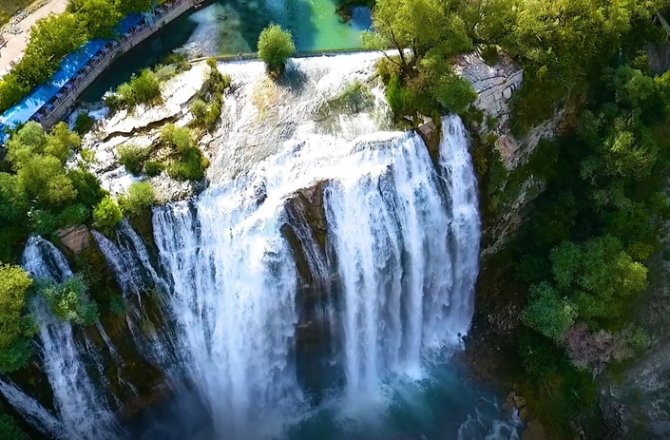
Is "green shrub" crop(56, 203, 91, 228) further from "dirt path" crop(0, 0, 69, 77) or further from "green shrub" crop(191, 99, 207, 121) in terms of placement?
"dirt path" crop(0, 0, 69, 77)

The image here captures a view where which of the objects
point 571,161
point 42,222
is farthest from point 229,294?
point 571,161

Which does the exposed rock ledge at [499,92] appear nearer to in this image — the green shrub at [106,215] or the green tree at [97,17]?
the green shrub at [106,215]

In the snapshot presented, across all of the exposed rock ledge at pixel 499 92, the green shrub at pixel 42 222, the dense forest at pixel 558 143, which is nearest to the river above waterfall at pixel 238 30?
the dense forest at pixel 558 143

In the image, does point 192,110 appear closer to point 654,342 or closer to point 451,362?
point 451,362

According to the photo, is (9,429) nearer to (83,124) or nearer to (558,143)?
(83,124)

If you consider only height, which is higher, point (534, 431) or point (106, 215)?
point (106, 215)
